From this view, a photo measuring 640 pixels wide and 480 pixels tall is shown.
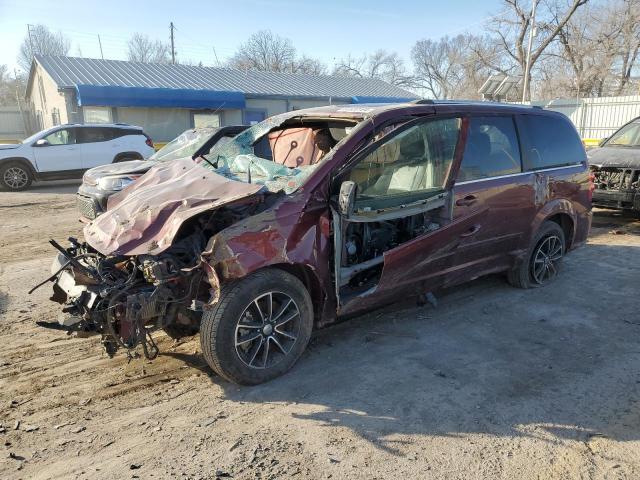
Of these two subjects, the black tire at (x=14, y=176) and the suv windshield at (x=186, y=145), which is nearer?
the suv windshield at (x=186, y=145)

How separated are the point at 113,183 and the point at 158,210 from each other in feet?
17.2

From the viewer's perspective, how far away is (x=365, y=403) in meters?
3.38

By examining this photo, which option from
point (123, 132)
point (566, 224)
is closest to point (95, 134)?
point (123, 132)

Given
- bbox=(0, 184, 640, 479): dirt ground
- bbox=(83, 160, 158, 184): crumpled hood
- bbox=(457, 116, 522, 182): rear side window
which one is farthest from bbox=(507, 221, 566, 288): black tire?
bbox=(83, 160, 158, 184): crumpled hood

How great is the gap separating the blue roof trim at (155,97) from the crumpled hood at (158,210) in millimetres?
17023

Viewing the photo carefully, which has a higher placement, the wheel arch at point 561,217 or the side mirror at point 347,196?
the side mirror at point 347,196

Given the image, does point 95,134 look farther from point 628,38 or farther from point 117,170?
point 628,38

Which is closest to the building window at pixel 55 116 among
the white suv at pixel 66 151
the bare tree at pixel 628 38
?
the white suv at pixel 66 151

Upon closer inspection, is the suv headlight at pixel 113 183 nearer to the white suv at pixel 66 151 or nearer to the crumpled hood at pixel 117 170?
the crumpled hood at pixel 117 170

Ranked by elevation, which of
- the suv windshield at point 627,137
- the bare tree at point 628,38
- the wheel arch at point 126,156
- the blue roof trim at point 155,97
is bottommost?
the wheel arch at point 126,156

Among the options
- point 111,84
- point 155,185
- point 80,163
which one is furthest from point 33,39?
point 155,185

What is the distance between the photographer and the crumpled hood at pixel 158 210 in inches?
134

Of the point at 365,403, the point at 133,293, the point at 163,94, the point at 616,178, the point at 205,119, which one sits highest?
the point at 163,94

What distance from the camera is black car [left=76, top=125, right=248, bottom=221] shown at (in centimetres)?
815
